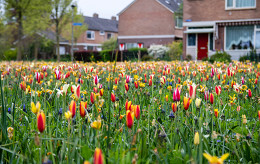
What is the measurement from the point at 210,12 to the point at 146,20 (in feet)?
57.7

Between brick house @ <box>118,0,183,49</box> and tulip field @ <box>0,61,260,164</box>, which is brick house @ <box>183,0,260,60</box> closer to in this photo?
brick house @ <box>118,0,183,49</box>

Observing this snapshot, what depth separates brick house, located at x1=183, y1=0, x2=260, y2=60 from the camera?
2267 centimetres

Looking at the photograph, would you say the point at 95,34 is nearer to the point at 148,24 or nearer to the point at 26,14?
the point at 148,24

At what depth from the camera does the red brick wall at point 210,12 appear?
2293 centimetres

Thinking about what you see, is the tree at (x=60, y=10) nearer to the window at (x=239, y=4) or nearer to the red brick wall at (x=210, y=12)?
the red brick wall at (x=210, y=12)

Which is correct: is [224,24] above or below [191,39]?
above

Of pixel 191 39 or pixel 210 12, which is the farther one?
pixel 191 39

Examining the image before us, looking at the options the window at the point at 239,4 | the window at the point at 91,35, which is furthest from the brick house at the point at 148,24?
the window at the point at 239,4

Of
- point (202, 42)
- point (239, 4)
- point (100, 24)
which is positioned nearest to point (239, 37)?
point (239, 4)

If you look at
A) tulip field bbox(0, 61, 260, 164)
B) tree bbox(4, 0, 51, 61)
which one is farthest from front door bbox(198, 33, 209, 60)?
tulip field bbox(0, 61, 260, 164)

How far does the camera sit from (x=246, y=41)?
2297cm

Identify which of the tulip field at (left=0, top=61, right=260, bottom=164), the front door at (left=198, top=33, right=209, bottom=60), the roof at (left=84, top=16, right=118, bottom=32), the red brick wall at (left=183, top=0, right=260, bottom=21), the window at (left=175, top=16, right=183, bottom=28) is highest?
the roof at (left=84, top=16, right=118, bottom=32)

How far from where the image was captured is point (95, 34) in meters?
53.4

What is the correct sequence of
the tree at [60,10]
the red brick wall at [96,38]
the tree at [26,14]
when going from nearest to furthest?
the tree at [26,14] < the tree at [60,10] < the red brick wall at [96,38]
